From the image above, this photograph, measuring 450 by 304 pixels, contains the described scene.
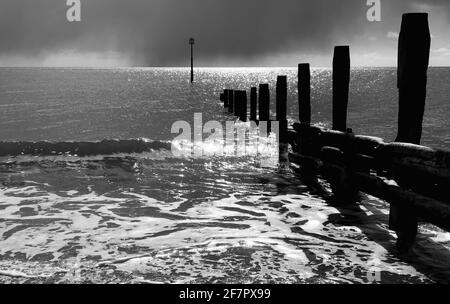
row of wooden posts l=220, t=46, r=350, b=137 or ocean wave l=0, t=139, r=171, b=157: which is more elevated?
row of wooden posts l=220, t=46, r=350, b=137

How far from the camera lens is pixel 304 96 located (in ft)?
36.2

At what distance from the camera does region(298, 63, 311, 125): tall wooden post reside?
10695 millimetres

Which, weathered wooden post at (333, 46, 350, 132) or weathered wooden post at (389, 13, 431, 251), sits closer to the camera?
weathered wooden post at (389, 13, 431, 251)

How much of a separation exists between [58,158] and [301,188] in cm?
782

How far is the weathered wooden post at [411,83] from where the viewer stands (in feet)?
18.5

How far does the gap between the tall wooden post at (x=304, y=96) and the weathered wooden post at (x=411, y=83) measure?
187 inches

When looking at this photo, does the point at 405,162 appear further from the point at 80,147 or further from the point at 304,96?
the point at 80,147

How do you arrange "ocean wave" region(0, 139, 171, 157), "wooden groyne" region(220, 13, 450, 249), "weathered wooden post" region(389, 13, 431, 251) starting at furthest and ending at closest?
1. "ocean wave" region(0, 139, 171, 157)
2. "weathered wooden post" region(389, 13, 431, 251)
3. "wooden groyne" region(220, 13, 450, 249)

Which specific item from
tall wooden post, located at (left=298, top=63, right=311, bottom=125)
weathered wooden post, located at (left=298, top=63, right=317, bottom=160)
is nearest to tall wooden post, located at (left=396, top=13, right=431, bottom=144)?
weathered wooden post, located at (left=298, top=63, right=317, bottom=160)

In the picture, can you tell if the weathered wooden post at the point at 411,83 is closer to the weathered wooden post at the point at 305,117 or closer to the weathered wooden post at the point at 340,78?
the weathered wooden post at the point at 340,78

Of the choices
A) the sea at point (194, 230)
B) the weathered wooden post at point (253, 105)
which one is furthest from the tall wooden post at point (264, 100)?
the sea at point (194, 230)

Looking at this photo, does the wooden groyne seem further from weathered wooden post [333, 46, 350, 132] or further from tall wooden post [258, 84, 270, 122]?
tall wooden post [258, 84, 270, 122]

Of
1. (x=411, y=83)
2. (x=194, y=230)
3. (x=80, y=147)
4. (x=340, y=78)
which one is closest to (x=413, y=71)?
(x=411, y=83)

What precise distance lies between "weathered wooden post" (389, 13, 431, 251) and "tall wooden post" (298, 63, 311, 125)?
475 cm
